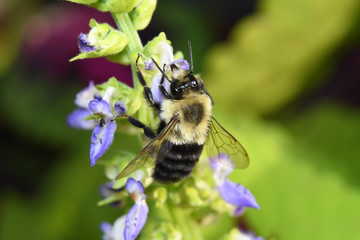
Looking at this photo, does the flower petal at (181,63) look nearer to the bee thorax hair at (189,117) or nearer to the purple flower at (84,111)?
the bee thorax hair at (189,117)

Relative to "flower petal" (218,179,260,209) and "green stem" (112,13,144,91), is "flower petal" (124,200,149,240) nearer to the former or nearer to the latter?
"flower petal" (218,179,260,209)

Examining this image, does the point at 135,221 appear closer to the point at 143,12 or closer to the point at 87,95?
the point at 87,95

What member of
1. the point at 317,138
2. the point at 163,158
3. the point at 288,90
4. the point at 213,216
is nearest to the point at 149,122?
the point at 163,158

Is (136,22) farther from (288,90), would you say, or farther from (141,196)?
(288,90)

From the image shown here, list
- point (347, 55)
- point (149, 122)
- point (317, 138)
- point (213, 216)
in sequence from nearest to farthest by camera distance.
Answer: point (149, 122) → point (213, 216) → point (317, 138) → point (347, 55)

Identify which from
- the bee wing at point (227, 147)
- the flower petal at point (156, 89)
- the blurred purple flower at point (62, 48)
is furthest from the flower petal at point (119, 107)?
Answer: the blurred purple flower at point (62, 48)

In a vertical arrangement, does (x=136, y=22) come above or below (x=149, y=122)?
above

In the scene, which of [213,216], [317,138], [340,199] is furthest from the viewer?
[317,138]
